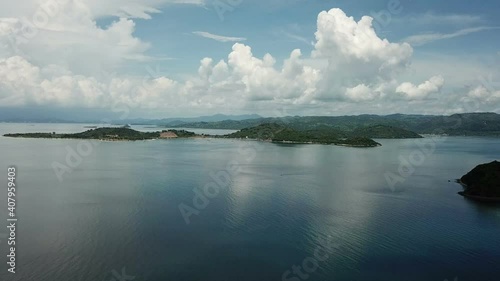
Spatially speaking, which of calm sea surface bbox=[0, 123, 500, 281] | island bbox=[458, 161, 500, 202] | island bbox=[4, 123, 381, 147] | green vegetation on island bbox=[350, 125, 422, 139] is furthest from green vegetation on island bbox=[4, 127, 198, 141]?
island bbox=[458, 161, 500, 202]

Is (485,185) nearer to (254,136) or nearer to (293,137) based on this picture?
(293,137)

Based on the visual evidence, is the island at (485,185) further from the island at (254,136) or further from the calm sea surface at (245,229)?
the island at (254,136)

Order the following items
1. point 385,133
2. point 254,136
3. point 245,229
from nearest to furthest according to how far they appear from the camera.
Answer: point 245,229, point 254,136, point 385,133

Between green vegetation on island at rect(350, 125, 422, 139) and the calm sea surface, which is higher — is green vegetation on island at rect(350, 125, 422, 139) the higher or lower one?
the higher one

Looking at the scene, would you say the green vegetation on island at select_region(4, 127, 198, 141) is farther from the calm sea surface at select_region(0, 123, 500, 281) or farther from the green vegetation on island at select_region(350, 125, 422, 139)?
the green vegetation on island at select_region(350, 125, 422, 139)

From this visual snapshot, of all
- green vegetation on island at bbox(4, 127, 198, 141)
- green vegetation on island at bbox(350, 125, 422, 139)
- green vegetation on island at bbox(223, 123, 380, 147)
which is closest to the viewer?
green vegetation on island at bbox(223, 123, 380, 147)

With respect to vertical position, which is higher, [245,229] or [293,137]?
[293,137]

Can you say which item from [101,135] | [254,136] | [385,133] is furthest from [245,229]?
[385,133]
